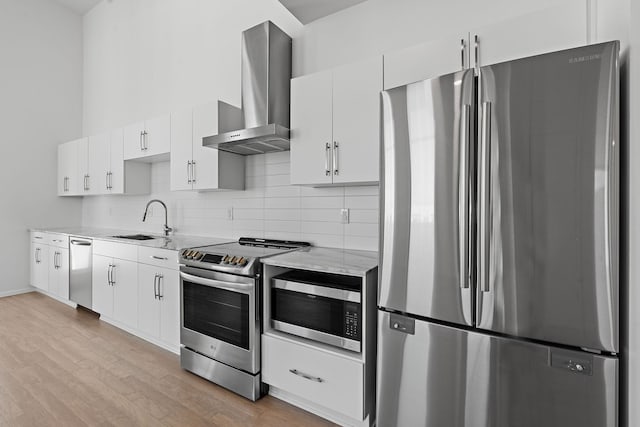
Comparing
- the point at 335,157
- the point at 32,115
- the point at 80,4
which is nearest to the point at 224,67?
the point at 335,157

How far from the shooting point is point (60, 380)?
7.48 ft

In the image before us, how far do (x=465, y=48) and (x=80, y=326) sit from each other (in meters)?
4.27

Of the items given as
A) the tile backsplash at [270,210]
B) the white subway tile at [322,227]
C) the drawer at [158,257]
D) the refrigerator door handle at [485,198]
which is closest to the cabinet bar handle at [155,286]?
the drawer at [158,257]

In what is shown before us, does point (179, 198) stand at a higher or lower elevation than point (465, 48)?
lower

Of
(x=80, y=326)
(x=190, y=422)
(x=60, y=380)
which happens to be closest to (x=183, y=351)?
(x=190, y=422)

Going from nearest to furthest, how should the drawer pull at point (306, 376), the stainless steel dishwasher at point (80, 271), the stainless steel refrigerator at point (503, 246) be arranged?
the stainless steel refrigerator at point (503, 246) < the drawer pull at point (306, 376) < the stainless steel dishwasher at point (80, 271)

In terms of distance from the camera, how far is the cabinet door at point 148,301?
2.75 meters

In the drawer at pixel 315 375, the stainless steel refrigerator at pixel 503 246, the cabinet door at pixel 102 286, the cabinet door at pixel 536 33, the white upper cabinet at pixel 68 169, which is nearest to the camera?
the stainless steel refrigerator at pixel 503 246

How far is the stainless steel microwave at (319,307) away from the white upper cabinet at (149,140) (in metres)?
2.21

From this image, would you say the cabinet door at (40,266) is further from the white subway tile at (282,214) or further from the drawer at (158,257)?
the white subway tile at (282,214)

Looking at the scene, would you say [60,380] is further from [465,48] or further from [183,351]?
[465,48]

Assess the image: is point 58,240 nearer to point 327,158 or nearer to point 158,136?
point 158,136

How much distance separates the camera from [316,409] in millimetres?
1941

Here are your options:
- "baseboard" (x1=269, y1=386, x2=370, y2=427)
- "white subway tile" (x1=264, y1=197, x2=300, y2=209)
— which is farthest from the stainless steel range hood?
"baseboard" (x1=269, y1=386, x2=370, y2=427)
